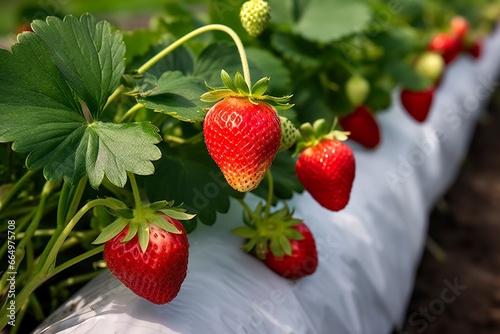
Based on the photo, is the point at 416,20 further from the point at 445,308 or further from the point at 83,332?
the point at 83,332

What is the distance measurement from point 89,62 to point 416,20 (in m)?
1.58

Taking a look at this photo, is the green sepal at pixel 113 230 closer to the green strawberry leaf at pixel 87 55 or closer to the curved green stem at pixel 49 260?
the curved green stem at pixel 49 260

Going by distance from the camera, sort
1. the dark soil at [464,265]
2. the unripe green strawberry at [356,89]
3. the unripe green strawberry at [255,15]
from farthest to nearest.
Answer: the dark soil at [464,265] → the unripe green strawberry at [356,89] → the unripe green strawberry at [255,15]

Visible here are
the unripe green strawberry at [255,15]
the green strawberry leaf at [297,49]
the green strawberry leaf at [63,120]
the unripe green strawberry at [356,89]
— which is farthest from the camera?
the unripe green strawberry at [356,89]

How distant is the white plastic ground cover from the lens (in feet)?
2.65

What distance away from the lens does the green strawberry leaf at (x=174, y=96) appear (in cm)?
78

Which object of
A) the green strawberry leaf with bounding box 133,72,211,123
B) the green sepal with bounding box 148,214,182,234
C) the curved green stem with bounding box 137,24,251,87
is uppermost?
the curved green stem with bounding box 137,24,251,87

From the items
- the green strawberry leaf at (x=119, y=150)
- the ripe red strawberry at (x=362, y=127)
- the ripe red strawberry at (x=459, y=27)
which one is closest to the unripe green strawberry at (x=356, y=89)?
the ripe red strawberry at (x=362, y=127)

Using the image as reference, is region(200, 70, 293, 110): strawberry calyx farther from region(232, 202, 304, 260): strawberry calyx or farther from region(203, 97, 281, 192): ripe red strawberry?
region(232, 202, 304, 260): strawberry calyx

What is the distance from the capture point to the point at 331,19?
4.76 feet

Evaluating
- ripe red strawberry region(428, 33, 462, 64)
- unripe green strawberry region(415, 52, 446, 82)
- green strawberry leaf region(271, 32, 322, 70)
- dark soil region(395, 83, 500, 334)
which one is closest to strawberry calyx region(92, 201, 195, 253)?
green strawberry leaf region(271, 32, 322, 70)

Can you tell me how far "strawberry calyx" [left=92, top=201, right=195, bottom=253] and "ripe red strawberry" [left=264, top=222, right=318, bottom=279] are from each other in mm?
244

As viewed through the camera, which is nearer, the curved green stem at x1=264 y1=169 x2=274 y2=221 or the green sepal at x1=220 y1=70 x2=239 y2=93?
the green sepal at x1=220 y1=70 x2=239 y2=93

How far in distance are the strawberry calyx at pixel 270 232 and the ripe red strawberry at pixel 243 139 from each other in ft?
0.71
